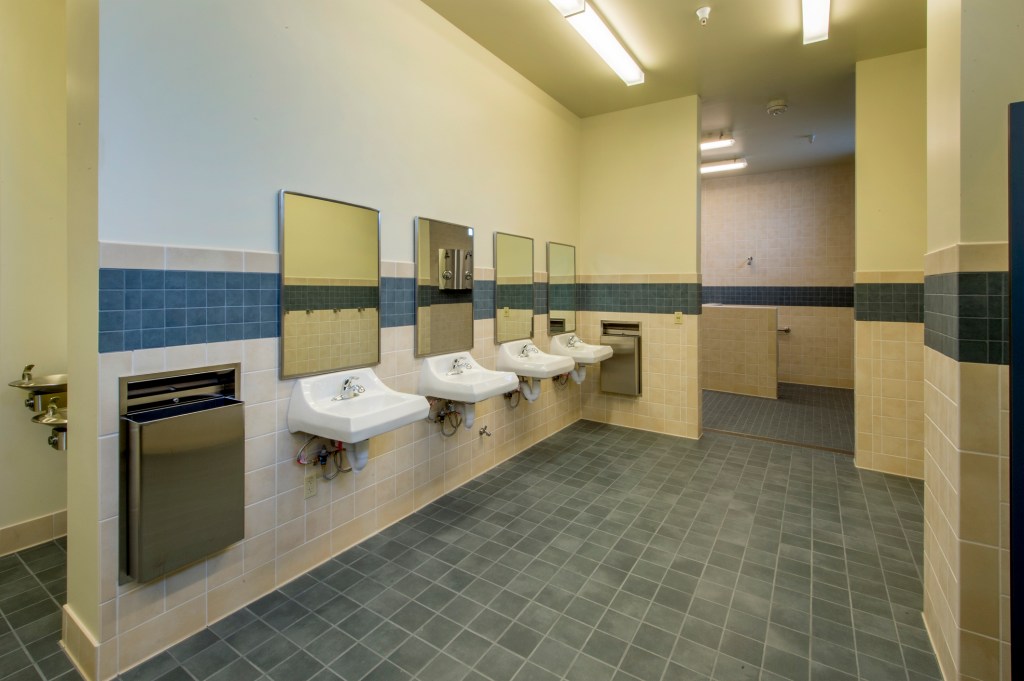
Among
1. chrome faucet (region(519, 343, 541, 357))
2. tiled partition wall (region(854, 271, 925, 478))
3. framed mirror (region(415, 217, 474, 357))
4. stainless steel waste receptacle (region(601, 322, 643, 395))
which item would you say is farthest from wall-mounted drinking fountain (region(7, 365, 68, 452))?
tiled partition wall (region(854, 271, 925, 478))

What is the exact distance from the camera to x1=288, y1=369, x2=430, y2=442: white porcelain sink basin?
208cm

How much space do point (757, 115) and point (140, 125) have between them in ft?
17.3

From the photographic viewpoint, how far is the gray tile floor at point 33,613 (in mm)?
1750

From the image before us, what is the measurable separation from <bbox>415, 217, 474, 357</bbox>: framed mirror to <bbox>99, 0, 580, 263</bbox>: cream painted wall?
4.1 inches

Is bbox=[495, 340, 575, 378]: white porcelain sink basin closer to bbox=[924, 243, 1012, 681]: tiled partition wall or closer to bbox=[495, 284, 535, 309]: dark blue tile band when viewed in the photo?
bbox=[495, 284, 535, 309]: dark blue tile band

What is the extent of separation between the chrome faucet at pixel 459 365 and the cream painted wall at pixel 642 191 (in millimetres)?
1813

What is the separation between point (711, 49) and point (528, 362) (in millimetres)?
2728

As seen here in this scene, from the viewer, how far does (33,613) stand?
204 cm

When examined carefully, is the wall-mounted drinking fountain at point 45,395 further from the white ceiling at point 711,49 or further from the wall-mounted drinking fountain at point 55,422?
the white ceiling at point 711,49

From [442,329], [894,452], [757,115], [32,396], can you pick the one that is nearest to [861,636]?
[894,452]

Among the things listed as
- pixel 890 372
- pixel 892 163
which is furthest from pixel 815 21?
pixel 890 372

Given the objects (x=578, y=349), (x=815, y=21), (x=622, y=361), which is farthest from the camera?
(x=622, y=361)

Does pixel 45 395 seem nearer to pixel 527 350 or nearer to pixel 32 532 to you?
pixel 32 532

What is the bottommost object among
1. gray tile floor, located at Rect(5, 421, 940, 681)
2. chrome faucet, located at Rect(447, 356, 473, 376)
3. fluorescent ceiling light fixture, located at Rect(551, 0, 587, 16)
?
gray tile floor, located at Rect(5, 421, 940, 681)
